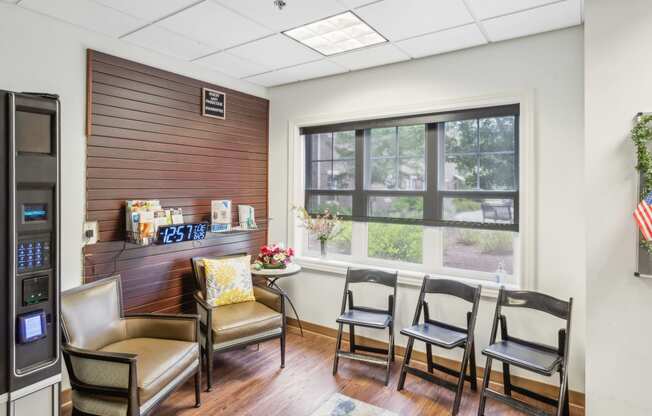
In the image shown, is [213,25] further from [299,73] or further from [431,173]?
[431,173]

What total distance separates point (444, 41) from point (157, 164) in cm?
257

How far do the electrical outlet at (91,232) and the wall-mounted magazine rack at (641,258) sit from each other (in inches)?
139

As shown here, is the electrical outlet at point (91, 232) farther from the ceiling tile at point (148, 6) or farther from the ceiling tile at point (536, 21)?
the ceiling tile at point (536, 21)

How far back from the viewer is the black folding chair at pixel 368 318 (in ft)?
10.0

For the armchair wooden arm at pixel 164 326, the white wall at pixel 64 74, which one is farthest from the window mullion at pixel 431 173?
the white wall at pixel 64 74

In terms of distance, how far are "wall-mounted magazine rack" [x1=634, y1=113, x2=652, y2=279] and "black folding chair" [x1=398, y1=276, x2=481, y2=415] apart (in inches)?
39.5

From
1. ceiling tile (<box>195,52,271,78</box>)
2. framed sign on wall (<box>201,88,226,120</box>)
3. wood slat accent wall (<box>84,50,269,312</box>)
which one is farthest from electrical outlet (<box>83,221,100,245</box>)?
ceiling tile (<box>195,52,271,78</box>)

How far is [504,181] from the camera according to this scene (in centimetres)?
307

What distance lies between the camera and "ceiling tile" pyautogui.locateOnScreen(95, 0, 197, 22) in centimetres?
234

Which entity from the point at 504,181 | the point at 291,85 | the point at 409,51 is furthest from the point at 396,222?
the point at 291,85

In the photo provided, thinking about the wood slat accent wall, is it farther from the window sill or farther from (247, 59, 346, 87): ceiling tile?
the window sill

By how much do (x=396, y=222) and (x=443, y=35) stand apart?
5.43 feet

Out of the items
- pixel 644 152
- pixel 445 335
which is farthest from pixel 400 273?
pixel 644 152

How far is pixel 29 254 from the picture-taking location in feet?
5.77
